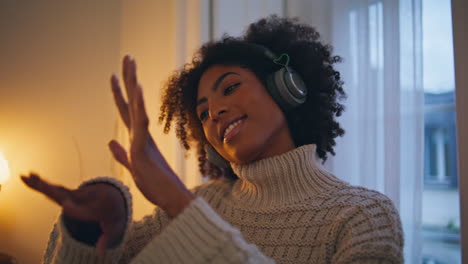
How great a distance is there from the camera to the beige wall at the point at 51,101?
166 centimetres

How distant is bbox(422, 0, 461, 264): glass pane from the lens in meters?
1.02

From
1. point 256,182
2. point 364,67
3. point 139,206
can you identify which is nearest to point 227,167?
point 256,182

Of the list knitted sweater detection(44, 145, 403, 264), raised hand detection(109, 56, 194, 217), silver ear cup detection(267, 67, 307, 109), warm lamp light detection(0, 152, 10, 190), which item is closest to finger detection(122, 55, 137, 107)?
raised hand detection(109, 56, 194, 217)

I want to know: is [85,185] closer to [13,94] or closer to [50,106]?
[50,106]

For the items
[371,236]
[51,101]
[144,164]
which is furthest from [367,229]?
[51,101]

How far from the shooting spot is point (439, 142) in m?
1.05

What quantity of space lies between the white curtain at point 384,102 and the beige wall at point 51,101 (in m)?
0.93

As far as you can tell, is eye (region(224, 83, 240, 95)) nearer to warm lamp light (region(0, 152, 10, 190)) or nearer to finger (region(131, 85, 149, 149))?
finger (region(131, 85, 149, 149))

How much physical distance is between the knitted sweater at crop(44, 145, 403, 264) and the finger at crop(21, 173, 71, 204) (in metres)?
0.16

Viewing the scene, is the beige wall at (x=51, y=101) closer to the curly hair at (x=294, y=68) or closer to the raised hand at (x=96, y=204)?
the curly hair at (x=294, y=68)

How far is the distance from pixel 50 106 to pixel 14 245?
2.39 feet

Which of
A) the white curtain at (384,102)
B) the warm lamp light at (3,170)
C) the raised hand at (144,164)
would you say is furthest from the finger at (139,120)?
the warm lamp light at (3,170)

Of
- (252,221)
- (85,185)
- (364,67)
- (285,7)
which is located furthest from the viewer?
(285,7)

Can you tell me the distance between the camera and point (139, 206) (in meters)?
1.61
